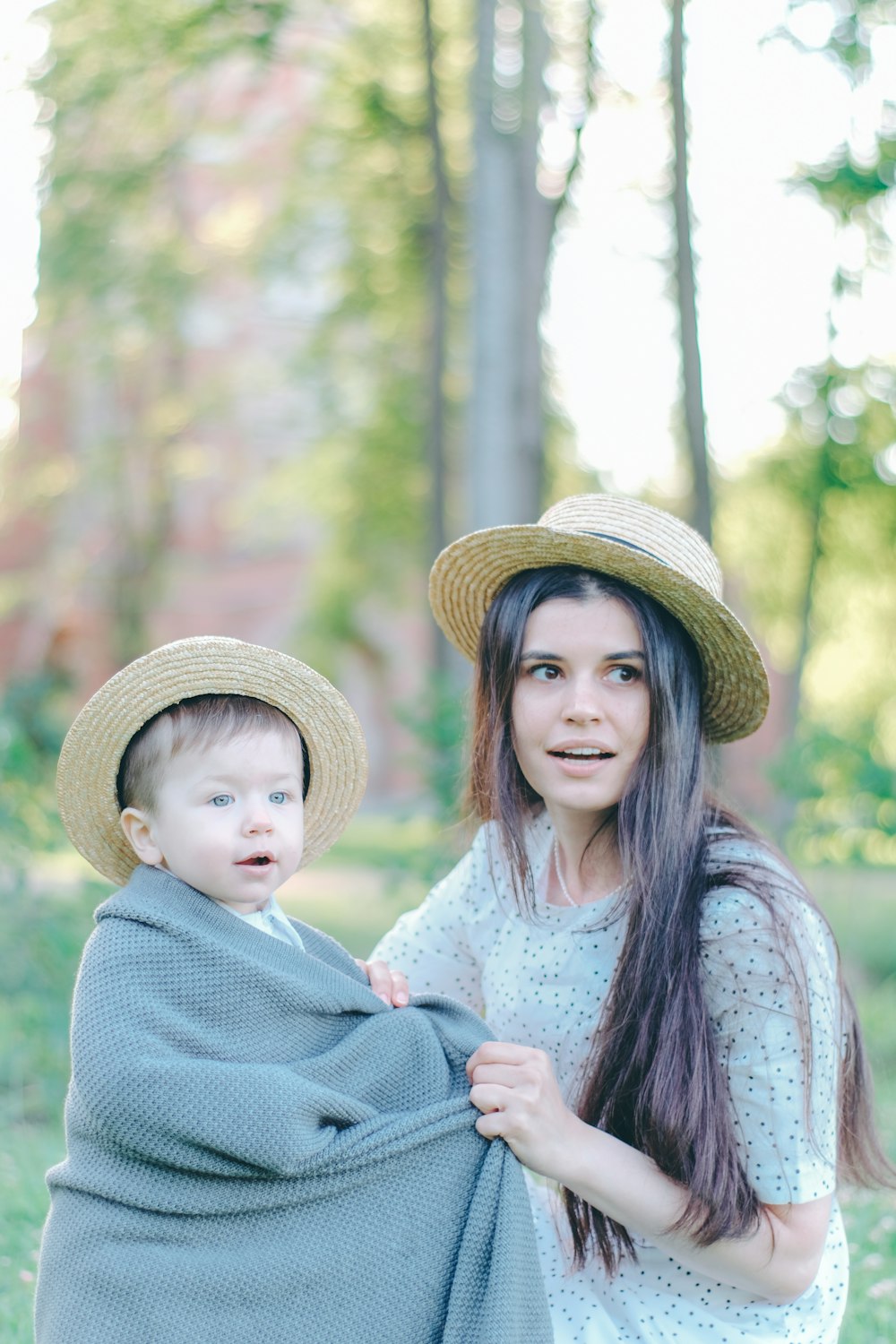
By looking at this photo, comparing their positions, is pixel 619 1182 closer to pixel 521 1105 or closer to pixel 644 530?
pixel 521 1105

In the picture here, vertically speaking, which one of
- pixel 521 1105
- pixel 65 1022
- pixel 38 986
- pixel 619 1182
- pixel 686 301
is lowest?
pixel 65 1022

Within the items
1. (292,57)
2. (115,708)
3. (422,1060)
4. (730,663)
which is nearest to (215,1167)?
(422,1060)

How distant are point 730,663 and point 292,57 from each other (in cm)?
958

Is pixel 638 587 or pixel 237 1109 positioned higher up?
pixel 638 587

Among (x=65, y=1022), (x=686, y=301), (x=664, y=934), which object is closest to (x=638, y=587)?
(x=664, y=934)

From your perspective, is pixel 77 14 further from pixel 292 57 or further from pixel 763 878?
pixel 763 878

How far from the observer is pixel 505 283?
8.08 m

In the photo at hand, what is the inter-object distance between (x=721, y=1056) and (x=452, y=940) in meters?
0.74

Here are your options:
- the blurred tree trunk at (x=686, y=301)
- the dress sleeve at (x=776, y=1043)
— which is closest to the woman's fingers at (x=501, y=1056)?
the dress sleeve at (x=776, y=1043)

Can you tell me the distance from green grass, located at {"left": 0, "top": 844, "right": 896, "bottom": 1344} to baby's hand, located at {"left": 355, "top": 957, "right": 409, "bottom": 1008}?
1029 millimetres

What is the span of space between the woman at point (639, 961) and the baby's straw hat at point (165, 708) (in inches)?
13.9

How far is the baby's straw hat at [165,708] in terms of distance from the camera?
83.8 inches

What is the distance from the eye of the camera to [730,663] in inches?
98.0

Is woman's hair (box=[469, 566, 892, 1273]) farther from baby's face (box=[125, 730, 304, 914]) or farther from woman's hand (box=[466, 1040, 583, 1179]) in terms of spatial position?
baby's face (box=[125, 730, 304, 914])
